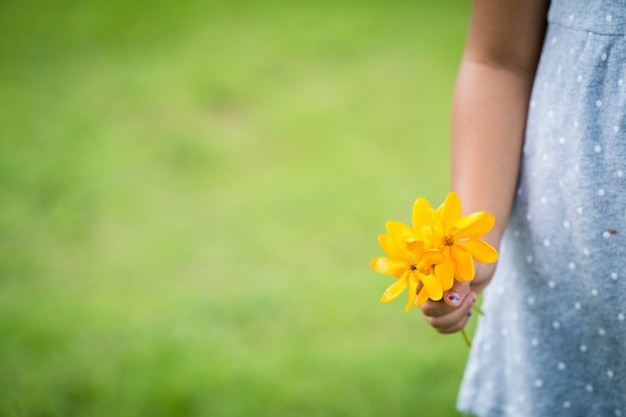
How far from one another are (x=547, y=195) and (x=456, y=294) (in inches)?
7.5

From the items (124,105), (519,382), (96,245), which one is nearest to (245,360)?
(96,245)

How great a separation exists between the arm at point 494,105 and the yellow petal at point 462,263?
124 mm

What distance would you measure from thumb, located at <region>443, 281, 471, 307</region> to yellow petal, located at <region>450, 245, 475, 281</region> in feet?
0.11

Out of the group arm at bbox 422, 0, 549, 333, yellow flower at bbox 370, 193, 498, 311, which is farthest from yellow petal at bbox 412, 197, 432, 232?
arm at bbox 422, 0, 549, 333

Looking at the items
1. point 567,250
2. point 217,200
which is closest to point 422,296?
point 567,250

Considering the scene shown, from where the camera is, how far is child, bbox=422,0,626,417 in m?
0.63

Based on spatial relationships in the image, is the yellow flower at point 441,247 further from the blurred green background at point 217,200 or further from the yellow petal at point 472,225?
the blurred green background at point 217,200

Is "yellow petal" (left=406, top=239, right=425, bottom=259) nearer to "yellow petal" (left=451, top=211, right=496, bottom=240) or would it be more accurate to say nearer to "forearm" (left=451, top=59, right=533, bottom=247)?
"yellow petal" (left=451, top=211, right=496, bottom=240)

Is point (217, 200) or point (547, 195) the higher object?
point (547, 195)

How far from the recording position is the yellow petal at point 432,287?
0.57 m

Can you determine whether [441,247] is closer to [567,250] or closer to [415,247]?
[415,247]

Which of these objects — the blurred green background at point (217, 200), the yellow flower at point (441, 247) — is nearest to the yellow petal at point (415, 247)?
the yellow flower at point (441, 247)

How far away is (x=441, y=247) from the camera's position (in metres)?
0.58

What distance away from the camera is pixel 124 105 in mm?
3057
